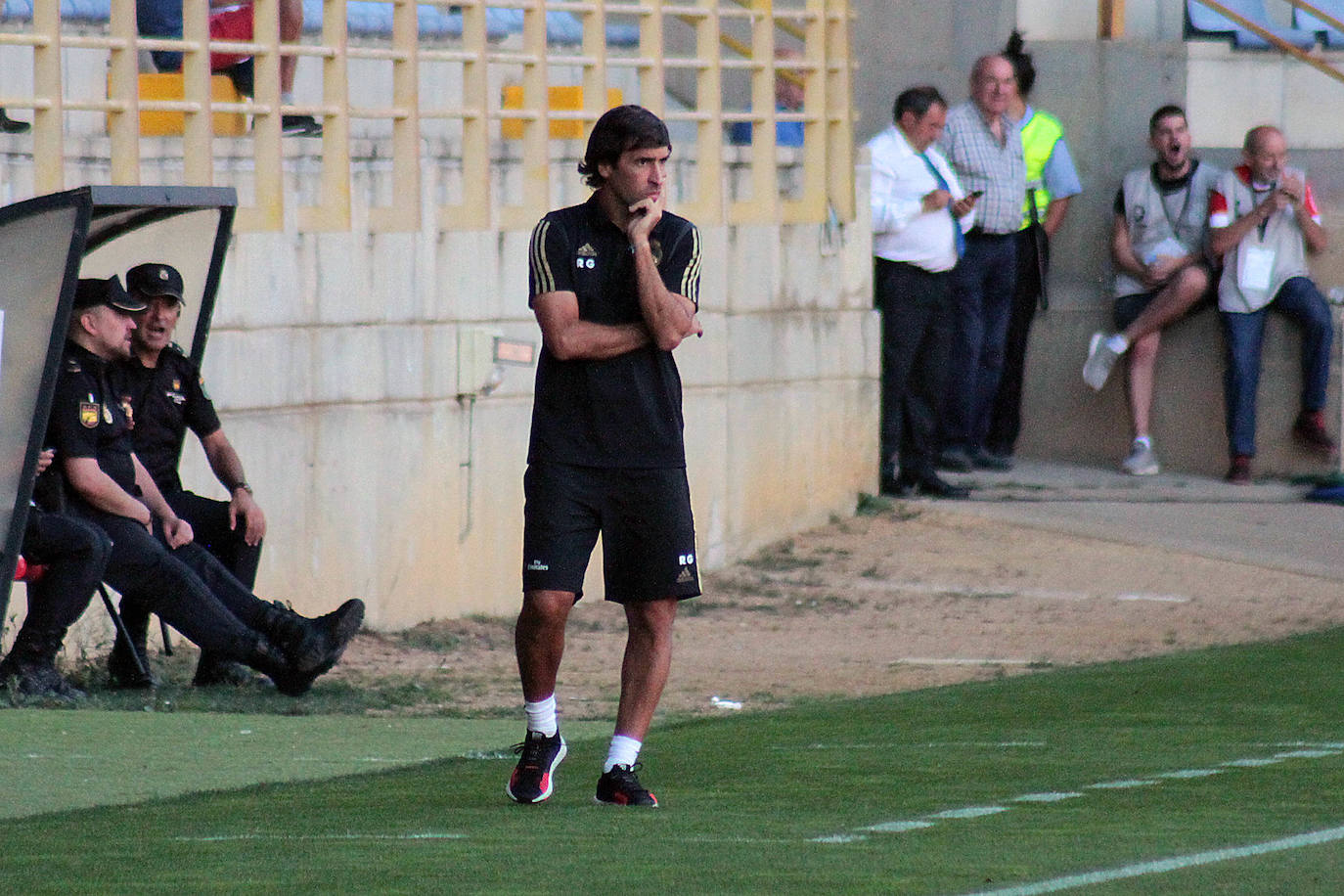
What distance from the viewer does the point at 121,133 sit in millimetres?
10641

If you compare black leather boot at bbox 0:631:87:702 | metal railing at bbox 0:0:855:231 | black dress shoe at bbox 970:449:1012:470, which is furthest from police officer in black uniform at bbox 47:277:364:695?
black dress shoe at bbox 970:449:1012:470

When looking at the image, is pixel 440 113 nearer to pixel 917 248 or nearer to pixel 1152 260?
pixel 917 248

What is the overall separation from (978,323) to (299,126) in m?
4.74

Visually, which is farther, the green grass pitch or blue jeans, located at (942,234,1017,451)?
blue jeans, located at (942,234,1017,451)

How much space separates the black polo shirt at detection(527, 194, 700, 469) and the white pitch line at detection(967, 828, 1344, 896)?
1.76 metres

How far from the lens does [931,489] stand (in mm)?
15508

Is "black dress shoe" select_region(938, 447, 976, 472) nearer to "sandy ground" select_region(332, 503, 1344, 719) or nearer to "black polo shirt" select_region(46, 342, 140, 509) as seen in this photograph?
"sandy ground" select_region(332, 503, 1344, 719)

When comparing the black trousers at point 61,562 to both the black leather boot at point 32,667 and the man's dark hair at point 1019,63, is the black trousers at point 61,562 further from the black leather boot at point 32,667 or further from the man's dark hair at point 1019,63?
the man's dark hair at point 1019,63

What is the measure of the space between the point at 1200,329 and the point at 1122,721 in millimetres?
8068

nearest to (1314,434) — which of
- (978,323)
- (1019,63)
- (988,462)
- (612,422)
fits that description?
(988,462)

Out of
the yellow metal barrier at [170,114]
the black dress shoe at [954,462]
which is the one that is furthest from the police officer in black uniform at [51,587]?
the black dress shoe at [954,462]

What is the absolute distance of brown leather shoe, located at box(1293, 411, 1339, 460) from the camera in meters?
16.2

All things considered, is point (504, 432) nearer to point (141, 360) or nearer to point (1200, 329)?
point (141, 360)

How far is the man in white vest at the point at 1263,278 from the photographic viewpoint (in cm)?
1578
